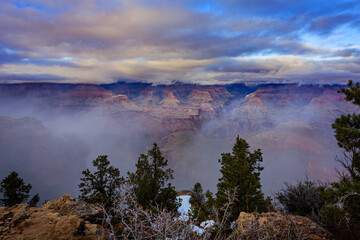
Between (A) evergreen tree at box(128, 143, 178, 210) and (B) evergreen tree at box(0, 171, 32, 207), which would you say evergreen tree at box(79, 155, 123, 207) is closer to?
(A) evergreen tree at box(128, 143, 178, 210)

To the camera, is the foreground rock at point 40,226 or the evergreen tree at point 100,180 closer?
the foreground rock at point 40,226

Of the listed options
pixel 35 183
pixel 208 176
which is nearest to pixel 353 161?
pixel 208 176

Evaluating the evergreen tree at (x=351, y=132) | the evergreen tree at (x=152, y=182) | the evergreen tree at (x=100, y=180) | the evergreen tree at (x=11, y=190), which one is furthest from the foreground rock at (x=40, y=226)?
the evergreen tree at (x=11, y=190)

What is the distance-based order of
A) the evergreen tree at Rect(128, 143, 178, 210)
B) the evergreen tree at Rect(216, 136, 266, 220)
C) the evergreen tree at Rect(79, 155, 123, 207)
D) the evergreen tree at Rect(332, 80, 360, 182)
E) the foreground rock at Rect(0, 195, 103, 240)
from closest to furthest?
the foreground rock at Rect(0, 195, 103, 240) < the evergreen tree at Rect(332, 80, 360, 182) < the evergreen tree at Rect(216, 136, 266, 220) < the evergreen tree at Rect(128, 143, 178, 210) < the evergreen tree at Rect(79, 155, 123, 207)

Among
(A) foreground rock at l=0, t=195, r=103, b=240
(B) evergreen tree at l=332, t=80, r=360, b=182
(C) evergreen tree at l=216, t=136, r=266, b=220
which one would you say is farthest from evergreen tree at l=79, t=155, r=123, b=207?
(B) evergreen tree at l=332, t=80, r=360, b=182

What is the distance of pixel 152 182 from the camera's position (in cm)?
2106

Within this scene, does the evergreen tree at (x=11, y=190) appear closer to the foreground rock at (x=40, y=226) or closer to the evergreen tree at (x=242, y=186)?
the foreground rock at (x=40, y=226)

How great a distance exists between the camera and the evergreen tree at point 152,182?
20.2 m

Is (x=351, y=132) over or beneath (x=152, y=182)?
over

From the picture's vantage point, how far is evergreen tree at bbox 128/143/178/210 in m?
20.2

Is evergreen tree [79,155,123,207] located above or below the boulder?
below

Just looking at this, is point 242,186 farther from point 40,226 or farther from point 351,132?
point 40,226

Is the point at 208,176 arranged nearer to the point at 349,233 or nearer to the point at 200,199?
the point at 200,199

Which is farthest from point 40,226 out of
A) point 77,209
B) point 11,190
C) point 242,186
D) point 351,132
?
point 11,190
